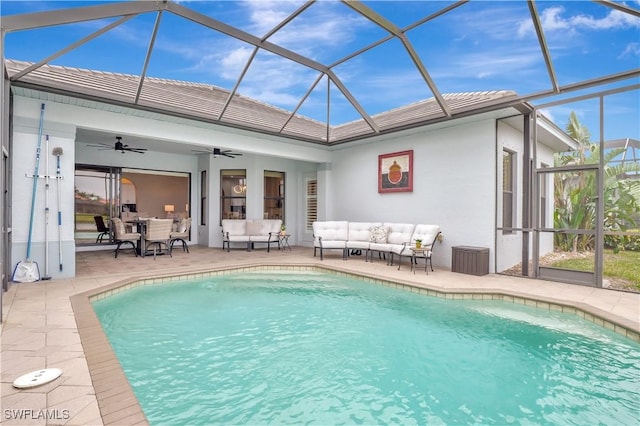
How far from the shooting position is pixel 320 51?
640cm

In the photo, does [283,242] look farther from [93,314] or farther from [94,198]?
[93,314]

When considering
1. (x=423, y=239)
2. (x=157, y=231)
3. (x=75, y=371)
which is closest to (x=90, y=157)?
(x=157, y=231)

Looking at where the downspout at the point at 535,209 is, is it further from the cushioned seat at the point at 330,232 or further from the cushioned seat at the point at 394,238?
the cushioned seat at the point at 330,232

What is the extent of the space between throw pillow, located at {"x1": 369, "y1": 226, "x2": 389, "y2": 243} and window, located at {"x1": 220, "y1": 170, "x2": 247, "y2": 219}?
4.69 m

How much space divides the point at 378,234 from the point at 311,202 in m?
3.81

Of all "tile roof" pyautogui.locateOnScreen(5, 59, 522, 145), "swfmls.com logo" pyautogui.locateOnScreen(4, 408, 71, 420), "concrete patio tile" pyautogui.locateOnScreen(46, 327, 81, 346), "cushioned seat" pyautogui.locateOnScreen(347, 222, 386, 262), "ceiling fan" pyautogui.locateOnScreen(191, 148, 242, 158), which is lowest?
"concrete patio tile" pyautogui.locateOnScreen(46, 327, 81, 346)

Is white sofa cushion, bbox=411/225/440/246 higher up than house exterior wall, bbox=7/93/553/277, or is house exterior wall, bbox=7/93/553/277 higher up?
house exterior wall, bbox=7/93/553/277

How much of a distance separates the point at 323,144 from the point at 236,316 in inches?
253

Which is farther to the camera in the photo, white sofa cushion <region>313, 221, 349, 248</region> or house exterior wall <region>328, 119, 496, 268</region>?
white sofa cushion <region>313, 221, 349, 248</region>

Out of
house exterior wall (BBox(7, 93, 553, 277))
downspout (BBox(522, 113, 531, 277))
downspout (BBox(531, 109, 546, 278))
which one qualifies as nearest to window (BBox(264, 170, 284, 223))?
house exterior wall (BBox(7, 93, 553, 277))

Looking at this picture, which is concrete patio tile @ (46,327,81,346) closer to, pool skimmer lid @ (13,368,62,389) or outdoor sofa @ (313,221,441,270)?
pool skimmer lid @ (13,368,62,389)

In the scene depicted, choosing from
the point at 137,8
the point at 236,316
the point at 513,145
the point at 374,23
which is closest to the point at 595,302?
the point at 513,145

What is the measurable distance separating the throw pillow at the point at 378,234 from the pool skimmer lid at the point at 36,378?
6.55 meters

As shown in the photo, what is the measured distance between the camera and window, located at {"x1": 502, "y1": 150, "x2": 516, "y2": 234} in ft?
22.9
